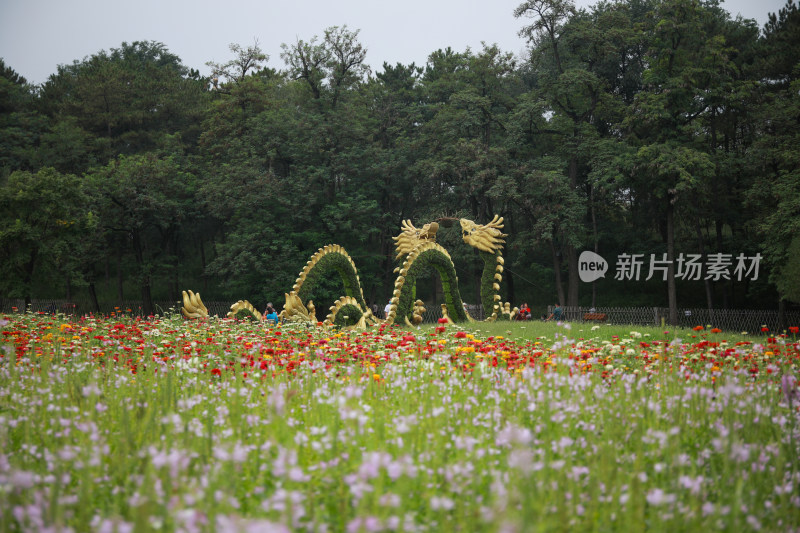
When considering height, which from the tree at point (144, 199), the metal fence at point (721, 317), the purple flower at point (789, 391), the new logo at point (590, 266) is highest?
the tree at point (144, 199)

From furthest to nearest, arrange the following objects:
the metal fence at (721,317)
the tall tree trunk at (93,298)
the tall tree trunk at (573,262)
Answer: the tall tree trunk at (93,298) < the tall tree trunk at (573,262) < the metal fence at (721,317)

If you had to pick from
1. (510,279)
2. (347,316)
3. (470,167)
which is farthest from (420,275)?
(510,279)

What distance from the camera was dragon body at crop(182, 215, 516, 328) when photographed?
1484 cm

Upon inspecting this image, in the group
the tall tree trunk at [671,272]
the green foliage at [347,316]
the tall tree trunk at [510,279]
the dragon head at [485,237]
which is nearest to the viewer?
the green foliage at [347,316]

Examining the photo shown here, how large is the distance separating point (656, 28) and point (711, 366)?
26.6 meters

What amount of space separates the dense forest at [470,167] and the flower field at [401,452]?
22442 millimetres

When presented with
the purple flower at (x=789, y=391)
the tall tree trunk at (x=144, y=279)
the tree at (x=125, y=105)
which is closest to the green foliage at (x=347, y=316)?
the purple flower at (x=789, y=391)

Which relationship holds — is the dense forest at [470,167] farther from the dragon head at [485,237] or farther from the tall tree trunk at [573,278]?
the dragon head at [485,237]

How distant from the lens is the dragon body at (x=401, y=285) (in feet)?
48.7

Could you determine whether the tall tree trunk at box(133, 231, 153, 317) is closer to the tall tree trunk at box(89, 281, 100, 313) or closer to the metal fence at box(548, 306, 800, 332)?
the tall tree trunk at box(89, 281, 100, 313)

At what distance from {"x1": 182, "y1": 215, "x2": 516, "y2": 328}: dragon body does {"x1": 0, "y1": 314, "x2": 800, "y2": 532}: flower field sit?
8352mm

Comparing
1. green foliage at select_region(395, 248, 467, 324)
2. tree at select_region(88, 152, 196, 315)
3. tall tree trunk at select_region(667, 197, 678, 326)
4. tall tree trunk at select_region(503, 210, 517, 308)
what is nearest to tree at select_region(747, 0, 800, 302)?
tall tree trunk at select_region(667, 197, 678, 326)

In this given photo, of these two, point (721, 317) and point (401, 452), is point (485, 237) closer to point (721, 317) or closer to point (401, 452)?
point (721, 317)

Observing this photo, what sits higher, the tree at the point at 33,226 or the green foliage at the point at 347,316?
the tree at the point at 33,226
